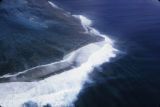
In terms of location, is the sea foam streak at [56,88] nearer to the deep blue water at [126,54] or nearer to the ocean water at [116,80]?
the ocean water at [116,80]

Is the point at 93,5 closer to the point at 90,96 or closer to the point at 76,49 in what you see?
the point at 76,49

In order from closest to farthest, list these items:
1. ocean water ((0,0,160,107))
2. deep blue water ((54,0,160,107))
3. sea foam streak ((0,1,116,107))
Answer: sea foam streak ((0,1,116,107)) < ocean water ((0,0,160,107)) < deep blue water ((54,0,160,107))

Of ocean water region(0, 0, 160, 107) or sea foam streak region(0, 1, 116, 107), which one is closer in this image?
sea foam streak region(0, 1, 116, 107)

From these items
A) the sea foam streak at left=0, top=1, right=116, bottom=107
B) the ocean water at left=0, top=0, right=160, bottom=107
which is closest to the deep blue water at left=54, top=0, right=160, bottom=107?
the ocean water at left=0, top=0, right=160, bottom=107

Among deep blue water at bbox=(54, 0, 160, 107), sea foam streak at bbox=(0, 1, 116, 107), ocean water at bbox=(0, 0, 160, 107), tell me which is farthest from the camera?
deep blue water at bbox=(54, 0, 160, 107)

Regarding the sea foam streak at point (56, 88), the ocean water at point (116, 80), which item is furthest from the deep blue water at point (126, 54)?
the sea foam streak at point (56, 88)

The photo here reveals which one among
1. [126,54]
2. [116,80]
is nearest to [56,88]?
[116,80]

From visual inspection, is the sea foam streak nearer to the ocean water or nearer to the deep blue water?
the ocean water
